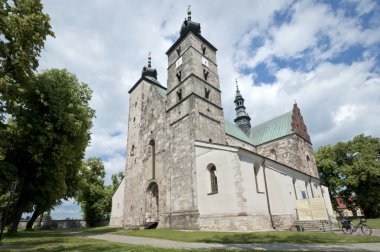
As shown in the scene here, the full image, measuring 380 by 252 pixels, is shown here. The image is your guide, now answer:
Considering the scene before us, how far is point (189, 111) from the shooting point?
24.0m

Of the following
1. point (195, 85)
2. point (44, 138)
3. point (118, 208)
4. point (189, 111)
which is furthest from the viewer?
point (118, 208)

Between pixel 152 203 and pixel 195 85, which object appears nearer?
pixel 195 85

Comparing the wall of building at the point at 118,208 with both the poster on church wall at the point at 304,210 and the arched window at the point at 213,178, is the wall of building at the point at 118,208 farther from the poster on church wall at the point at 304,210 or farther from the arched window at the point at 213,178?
the poster on church wall at the point at 304,210

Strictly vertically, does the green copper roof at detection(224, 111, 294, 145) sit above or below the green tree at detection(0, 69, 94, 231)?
above

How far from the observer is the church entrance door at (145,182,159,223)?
1011 inches

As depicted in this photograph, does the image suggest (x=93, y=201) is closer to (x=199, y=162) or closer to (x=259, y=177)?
(x=199, y=162)

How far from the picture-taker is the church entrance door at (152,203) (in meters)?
25.7

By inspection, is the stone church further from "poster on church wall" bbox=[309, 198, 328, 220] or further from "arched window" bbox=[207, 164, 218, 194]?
"poster on church wall" bbox=[309, 198, 328, 220]

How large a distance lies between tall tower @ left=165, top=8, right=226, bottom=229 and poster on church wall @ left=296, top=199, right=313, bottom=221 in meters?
8.14

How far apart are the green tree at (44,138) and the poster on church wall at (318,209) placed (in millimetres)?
18545

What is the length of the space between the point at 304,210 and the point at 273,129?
22.1 metres

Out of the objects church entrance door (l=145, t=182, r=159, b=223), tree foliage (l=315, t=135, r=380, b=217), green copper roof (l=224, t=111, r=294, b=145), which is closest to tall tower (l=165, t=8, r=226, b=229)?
church entrance door (l=145, t=182, r=159, b=223)

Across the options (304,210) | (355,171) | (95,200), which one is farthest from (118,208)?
(355,171)

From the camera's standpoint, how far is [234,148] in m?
18.3
